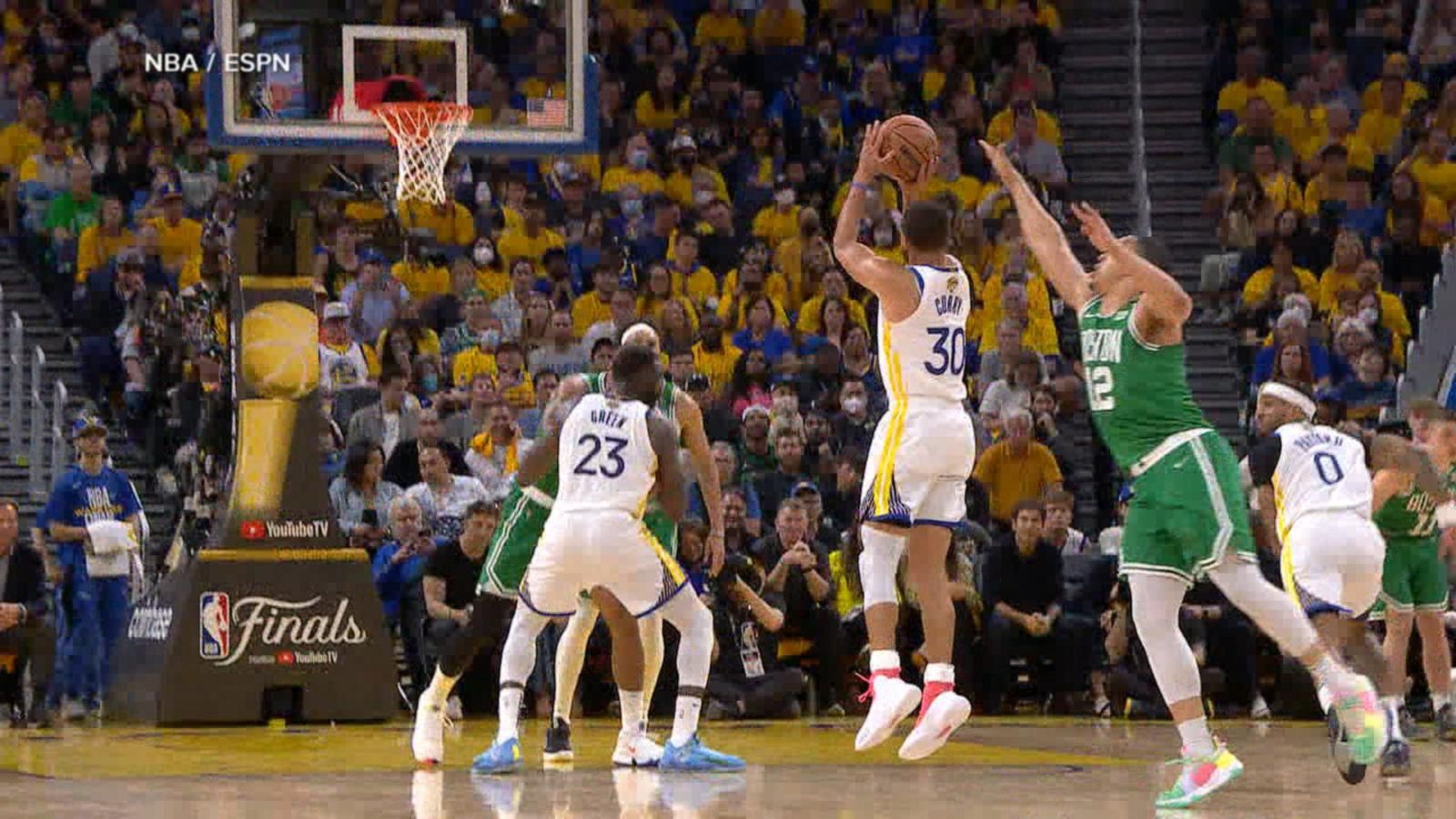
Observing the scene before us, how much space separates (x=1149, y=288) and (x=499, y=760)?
13.6 ft

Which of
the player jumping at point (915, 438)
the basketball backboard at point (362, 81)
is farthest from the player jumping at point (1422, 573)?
the basketball backboard at point (362, 81)

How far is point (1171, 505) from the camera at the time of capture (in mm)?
10211

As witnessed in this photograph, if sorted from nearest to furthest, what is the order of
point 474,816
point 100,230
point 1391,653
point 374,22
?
point 474,816 → point 1391,653 → point 374,22 → point 100,230

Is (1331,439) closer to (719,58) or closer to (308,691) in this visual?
(308,691)

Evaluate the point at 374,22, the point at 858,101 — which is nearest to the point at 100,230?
the point at 374,22

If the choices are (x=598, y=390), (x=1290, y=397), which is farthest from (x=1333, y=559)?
(x=598, y=390)

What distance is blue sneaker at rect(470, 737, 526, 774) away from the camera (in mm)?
12102

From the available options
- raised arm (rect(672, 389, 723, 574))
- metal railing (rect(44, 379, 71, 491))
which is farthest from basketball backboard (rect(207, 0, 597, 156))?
metal railing (rect(44, 379, 71, 491))

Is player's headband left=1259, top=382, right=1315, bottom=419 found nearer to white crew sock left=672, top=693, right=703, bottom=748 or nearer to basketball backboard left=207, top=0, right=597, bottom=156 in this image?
white crew sock left=672, top=693, right=703, bottom=748

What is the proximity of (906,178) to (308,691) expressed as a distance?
7.17 metres

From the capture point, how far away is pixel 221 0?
15719 mm

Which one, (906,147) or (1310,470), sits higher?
(906,147)

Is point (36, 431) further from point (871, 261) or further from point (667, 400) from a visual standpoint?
point (871, 261)

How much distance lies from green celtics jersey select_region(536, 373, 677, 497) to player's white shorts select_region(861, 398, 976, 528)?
181cm
